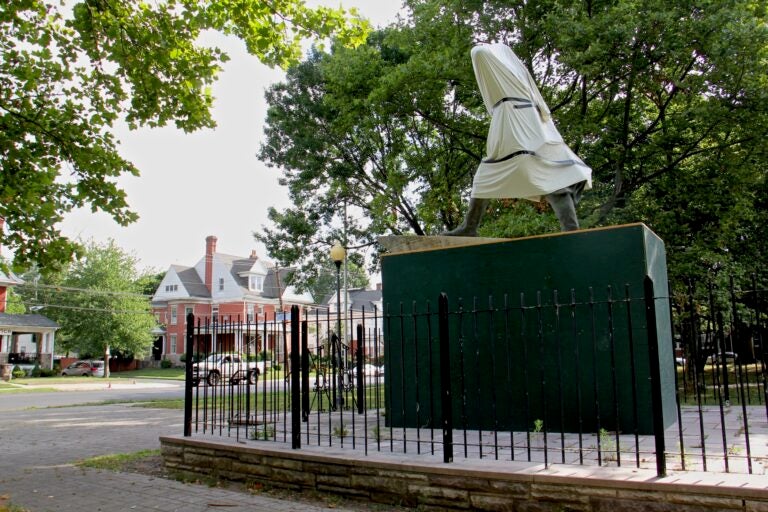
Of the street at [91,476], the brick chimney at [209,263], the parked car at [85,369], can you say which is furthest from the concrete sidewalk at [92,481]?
the brick chimney at [209,263]

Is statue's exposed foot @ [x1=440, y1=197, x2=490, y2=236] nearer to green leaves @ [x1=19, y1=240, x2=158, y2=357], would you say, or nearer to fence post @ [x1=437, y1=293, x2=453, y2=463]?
fence post @ [x1=437, y1=293, x2=453, y2=463]

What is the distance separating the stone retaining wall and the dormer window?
46325 millimetres

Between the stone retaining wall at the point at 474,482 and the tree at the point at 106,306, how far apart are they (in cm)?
3590

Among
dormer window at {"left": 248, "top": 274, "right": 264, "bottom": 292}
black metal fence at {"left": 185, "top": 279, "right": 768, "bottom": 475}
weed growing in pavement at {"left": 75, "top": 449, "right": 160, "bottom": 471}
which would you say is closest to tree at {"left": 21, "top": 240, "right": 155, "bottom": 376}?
dormer window at {"left": 248, "top": 274, "right": 264, "bottom": 292}

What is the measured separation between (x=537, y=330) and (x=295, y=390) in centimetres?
304

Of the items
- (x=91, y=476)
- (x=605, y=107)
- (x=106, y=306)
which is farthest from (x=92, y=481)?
(x=106, y=306)

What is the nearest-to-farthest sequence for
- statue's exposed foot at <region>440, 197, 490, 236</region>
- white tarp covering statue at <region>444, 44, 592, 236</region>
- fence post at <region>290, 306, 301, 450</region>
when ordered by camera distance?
1. fence post at <region>290, 306, 301, 450</region>
2. white tarp covering statue at <region>444, 44, 592, 236</region>
3. statue's exposed foot at <region>440, 197, 490, 236</region>

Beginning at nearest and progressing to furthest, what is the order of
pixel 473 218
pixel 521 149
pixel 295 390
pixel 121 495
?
pixel 121 495 < pixel 295 390 < pixel 521 149 < pixel 473 218

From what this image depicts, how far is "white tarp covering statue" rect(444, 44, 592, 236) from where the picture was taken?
7.21 m

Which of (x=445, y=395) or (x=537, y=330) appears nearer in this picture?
(x=445, y=395)

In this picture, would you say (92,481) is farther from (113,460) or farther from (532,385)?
(532,385)

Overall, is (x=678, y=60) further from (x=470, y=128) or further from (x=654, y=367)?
(x=654, y=367)

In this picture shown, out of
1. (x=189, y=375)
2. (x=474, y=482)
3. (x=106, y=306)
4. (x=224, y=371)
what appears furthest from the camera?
(x=106, y=306)

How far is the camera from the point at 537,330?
22.7ft
